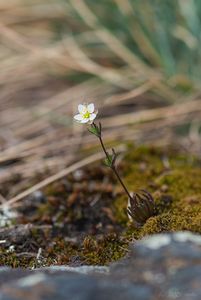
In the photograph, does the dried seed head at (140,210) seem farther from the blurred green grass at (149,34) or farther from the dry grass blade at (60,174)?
the blurred green grass at (149,34)

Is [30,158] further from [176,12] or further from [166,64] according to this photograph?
[176,12]

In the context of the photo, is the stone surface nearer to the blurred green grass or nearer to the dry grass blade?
the dry grass blade

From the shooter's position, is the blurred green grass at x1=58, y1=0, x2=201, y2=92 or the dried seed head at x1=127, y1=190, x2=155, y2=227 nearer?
the dried seed head at x1=127, y1=190, x2=155, y2=227

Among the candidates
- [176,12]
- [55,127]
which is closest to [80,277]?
[55,127]

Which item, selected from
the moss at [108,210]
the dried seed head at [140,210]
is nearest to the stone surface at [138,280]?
the moss at [108,210]

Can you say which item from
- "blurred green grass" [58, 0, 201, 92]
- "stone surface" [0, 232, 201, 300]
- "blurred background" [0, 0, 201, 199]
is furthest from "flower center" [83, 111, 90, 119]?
"blurred green grass" [58, 0, 201, 92]

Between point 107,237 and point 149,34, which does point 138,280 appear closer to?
point 107,237
